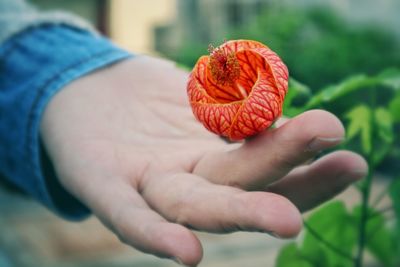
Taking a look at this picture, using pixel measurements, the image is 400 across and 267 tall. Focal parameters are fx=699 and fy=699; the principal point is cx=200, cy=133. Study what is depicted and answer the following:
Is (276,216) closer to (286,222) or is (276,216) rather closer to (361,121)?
(286,222)

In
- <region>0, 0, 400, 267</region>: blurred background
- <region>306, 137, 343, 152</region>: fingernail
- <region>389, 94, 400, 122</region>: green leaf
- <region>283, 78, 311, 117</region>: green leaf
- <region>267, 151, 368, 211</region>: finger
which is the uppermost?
<region>306, 137, 343, 152</region>: fingernail

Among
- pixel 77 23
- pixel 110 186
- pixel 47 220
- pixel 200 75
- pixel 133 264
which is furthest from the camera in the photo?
pixel 47 220

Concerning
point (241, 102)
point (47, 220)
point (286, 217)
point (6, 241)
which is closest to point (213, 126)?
point (241, 102)

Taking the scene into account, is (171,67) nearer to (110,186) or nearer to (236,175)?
(110,186)

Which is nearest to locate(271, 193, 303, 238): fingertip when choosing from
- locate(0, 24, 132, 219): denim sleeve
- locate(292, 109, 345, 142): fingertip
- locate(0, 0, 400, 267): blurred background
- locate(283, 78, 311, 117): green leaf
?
locate(292, 109, 345, 142): fingertip

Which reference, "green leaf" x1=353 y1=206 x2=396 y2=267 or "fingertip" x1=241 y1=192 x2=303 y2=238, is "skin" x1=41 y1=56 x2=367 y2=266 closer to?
"fingertip" x1=241 y1=192 x2=303 y2=238

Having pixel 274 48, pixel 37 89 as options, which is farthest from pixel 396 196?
pixel 274 48

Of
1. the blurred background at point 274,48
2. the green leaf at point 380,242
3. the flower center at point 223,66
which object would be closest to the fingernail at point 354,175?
the flower center at point 223,66
